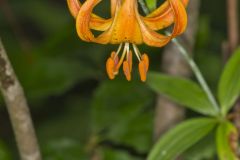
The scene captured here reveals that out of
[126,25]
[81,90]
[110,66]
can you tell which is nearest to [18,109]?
[110,66]

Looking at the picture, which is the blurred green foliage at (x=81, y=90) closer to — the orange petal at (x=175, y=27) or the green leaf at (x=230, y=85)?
the green leaf at (x=230, y=85)

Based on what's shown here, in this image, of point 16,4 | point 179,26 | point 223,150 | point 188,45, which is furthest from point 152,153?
point 16,4

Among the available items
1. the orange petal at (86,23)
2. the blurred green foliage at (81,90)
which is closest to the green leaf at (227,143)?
the blurred green foliage at (81,90)

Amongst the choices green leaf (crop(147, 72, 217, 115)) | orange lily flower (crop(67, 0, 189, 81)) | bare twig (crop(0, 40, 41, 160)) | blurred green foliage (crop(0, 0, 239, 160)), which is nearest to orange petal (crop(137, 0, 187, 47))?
orange lily flower (crop(67, 0, 189, 81))

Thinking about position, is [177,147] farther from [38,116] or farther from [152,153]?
[38,116]

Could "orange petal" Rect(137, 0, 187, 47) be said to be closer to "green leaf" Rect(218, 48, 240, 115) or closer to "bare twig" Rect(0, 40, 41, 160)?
"bare twig" Rect(0, 40, 41, 160)

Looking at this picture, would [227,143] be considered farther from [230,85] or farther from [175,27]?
[175,27]
